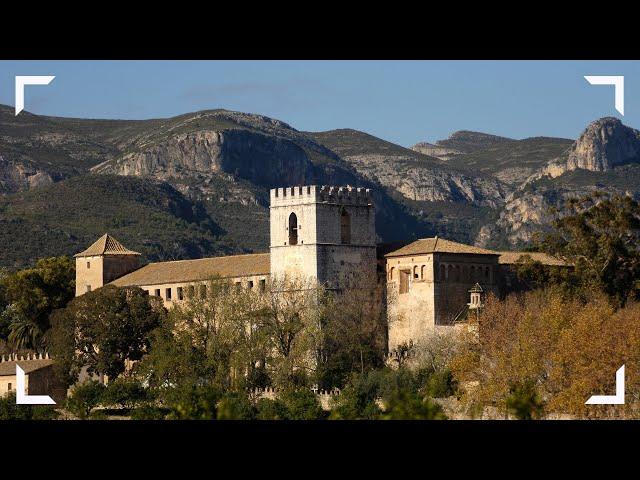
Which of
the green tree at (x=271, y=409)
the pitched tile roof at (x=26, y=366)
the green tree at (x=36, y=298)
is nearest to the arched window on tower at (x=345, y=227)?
the green tree at (x=271, y=409)

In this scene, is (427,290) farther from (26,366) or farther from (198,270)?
(26,366)

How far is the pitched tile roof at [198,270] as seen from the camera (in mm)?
71125

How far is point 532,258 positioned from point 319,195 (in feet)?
29.7

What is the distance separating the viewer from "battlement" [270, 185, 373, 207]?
67.2 m

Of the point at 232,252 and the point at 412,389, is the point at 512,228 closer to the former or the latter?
the point at 232,252

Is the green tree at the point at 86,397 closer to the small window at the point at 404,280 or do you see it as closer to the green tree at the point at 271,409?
the green tree at the point at 271,409

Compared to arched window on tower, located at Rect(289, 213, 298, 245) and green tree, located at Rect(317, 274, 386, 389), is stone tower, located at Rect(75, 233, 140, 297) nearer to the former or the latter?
arched window on tower, located at Rect(289, 213, 298, 245)

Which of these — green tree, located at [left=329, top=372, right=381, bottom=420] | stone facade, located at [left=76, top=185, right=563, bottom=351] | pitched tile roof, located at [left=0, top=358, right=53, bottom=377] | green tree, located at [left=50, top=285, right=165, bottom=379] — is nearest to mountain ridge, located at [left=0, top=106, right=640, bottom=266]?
pitched tile roof, located at [left=0, top=358, right=53, bottom=377]

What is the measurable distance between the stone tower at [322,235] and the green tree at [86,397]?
8.08 meters

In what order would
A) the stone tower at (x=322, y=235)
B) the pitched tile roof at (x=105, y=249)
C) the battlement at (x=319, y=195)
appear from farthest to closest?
the pitched tile roof at (x=105, y=249)
the battlement at (x=319, y=195)
the stone tower at (x=322, y=235)

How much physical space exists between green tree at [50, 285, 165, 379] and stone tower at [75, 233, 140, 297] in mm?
7585

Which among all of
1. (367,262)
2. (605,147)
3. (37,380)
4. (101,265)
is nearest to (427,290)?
(367,262)

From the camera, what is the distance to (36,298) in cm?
8000
